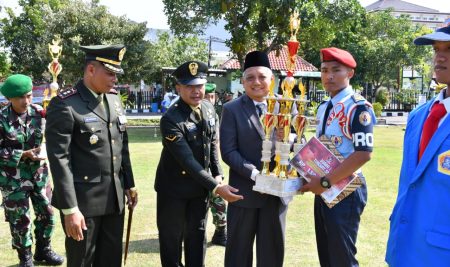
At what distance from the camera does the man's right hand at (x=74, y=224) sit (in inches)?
116

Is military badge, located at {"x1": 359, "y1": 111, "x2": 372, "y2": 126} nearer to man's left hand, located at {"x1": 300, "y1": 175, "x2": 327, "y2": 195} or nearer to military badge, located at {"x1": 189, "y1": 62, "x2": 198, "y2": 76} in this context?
man's left hand, located at {"x1": 300, "y1": 175, "x2": 327, "y2": 195}

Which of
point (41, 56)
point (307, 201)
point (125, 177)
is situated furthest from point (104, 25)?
point (125, 177)

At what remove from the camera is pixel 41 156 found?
4383mm

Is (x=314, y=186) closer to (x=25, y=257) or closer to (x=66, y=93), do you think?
(x=66, y=93)

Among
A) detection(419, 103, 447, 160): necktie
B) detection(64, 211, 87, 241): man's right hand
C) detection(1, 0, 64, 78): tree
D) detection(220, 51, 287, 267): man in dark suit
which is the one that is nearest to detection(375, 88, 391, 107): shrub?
detection(1, 0, 64, 78): tree

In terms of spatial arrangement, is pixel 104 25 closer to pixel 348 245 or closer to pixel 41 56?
pixel 41 56

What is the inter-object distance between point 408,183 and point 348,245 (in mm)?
1023

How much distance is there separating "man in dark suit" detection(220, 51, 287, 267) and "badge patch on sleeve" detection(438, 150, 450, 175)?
4.75 ft

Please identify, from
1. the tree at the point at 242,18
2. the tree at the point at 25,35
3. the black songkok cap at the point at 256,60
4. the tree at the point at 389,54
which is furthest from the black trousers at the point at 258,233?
the tree at the point at 389,54

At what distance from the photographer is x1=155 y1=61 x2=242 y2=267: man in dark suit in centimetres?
363

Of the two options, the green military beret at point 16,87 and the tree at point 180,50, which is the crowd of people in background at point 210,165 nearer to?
the green military beret at point 16,87

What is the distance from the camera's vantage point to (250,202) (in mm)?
3256

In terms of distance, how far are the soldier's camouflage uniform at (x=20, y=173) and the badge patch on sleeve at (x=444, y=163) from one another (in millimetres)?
3707

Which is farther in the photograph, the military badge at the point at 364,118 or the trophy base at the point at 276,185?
the military badge at the point at 364,118
